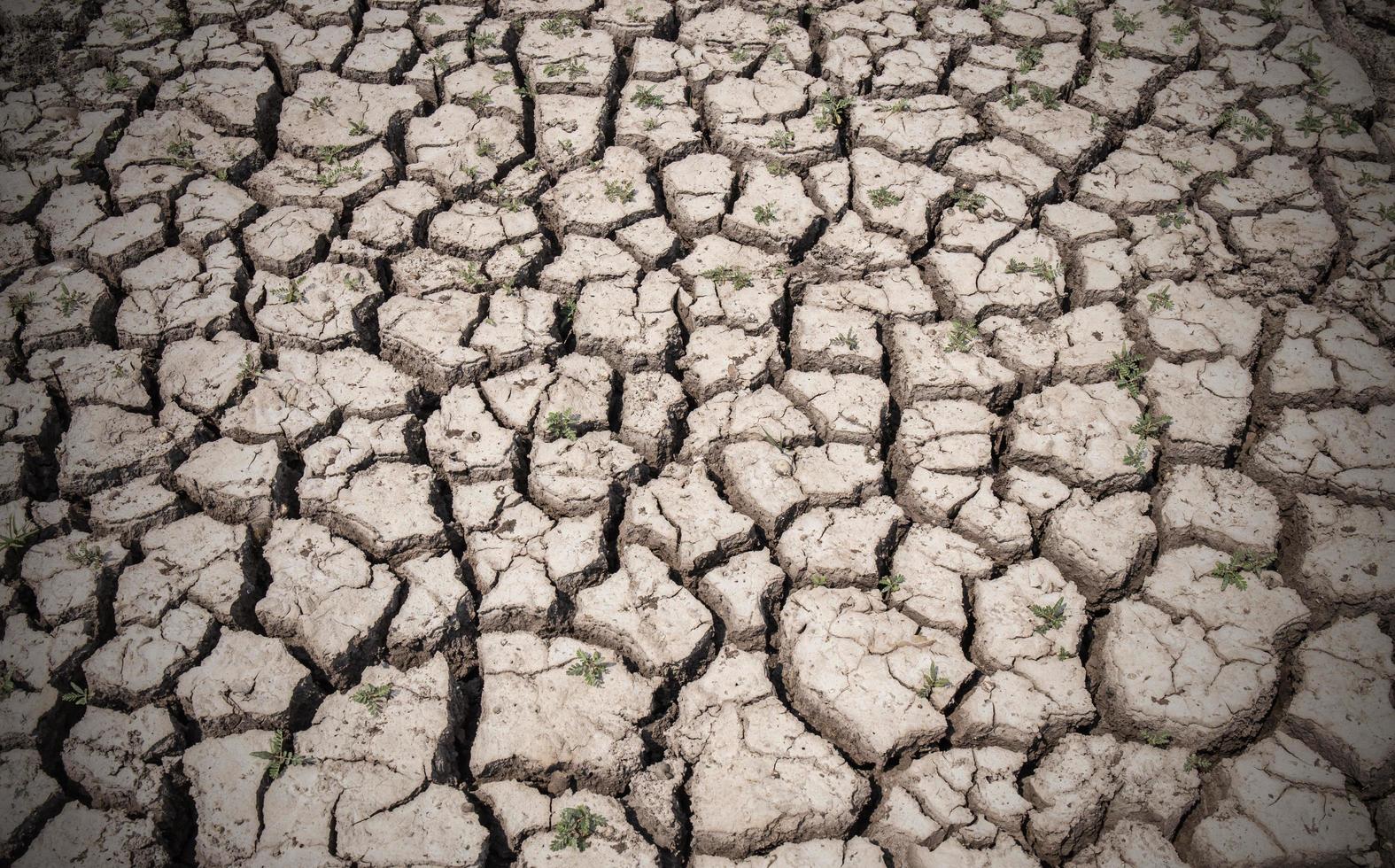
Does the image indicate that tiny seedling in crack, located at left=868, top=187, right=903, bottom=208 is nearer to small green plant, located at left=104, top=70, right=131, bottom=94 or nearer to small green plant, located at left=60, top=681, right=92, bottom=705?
small green plant, located at left=60, top=681, right=92, bottom=705

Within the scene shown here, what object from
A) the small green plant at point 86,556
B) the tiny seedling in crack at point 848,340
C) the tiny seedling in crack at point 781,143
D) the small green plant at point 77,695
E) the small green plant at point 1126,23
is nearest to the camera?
the small green plant at point 77,695

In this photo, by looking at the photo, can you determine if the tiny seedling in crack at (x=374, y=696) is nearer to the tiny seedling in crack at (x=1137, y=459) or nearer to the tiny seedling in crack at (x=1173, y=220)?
the tiny seedling in crack at (x=1137, y=459)

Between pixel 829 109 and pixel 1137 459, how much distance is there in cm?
191

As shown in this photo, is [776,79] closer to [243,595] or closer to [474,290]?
[474,290]

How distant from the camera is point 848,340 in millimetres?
2945

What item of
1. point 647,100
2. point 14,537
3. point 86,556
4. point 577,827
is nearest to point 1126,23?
point 647,100

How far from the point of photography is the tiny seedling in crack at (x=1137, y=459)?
106 inches

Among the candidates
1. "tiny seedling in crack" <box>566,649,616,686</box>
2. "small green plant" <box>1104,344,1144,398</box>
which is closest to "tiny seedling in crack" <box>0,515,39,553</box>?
"tiny seedling in crack" <box>566,649,616,686</box>

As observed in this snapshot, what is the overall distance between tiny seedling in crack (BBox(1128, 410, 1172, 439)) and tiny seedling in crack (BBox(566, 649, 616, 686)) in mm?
1793

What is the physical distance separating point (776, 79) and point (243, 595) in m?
2.88

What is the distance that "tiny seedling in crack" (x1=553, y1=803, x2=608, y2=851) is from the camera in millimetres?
2039

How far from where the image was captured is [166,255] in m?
3.13

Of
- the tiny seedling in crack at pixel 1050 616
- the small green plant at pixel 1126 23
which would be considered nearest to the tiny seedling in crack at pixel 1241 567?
the tiny seedling in crack at pixel 1050 616

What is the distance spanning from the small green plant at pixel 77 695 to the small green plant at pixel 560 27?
308 centimetres
